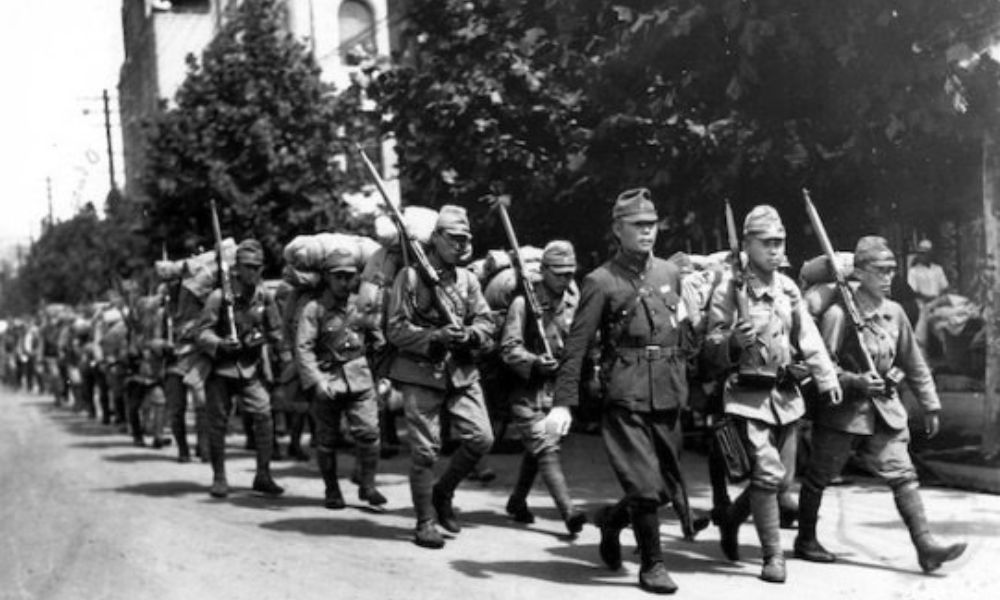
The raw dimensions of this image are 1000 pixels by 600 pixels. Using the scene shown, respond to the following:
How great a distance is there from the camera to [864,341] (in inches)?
307

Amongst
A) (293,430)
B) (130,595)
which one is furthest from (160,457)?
(130,595)

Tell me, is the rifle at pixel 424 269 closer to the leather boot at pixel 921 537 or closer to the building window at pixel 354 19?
the leather boot at pixel 921 537

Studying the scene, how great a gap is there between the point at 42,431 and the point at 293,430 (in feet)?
23.5

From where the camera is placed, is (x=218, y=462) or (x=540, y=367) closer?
(x=540, y=367)

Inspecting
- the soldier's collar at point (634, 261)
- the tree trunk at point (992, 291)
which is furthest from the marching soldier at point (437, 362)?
the tree trunk at point (992, 291)

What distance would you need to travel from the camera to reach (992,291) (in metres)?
10.9

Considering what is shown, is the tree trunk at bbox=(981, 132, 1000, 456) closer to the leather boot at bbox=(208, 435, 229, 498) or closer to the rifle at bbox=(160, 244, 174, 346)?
the leather boot at bbox=(208, 435, 229, 498)

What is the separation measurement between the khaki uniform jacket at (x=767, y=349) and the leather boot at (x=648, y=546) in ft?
2.71

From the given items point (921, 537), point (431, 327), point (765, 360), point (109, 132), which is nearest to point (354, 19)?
point (109, 132)

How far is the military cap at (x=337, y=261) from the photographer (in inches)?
396

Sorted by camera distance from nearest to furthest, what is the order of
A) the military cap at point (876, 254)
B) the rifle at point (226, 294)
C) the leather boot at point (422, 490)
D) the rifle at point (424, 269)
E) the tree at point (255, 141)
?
the military cap at point (876, 254)
the leather boot at point (422, 490)
the rifle at point (424, 269)
the rifle at point (226, 294)
the tree at point (255, 141)

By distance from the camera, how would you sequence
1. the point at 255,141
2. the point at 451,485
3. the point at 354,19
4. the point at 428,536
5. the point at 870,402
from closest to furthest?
the point at 870,402 < the point at 428,536 < the point at 451,485 < the point at 255,141 < the point at 354,19

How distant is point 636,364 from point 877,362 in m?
1.55

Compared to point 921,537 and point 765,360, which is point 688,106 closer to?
point 765,360
